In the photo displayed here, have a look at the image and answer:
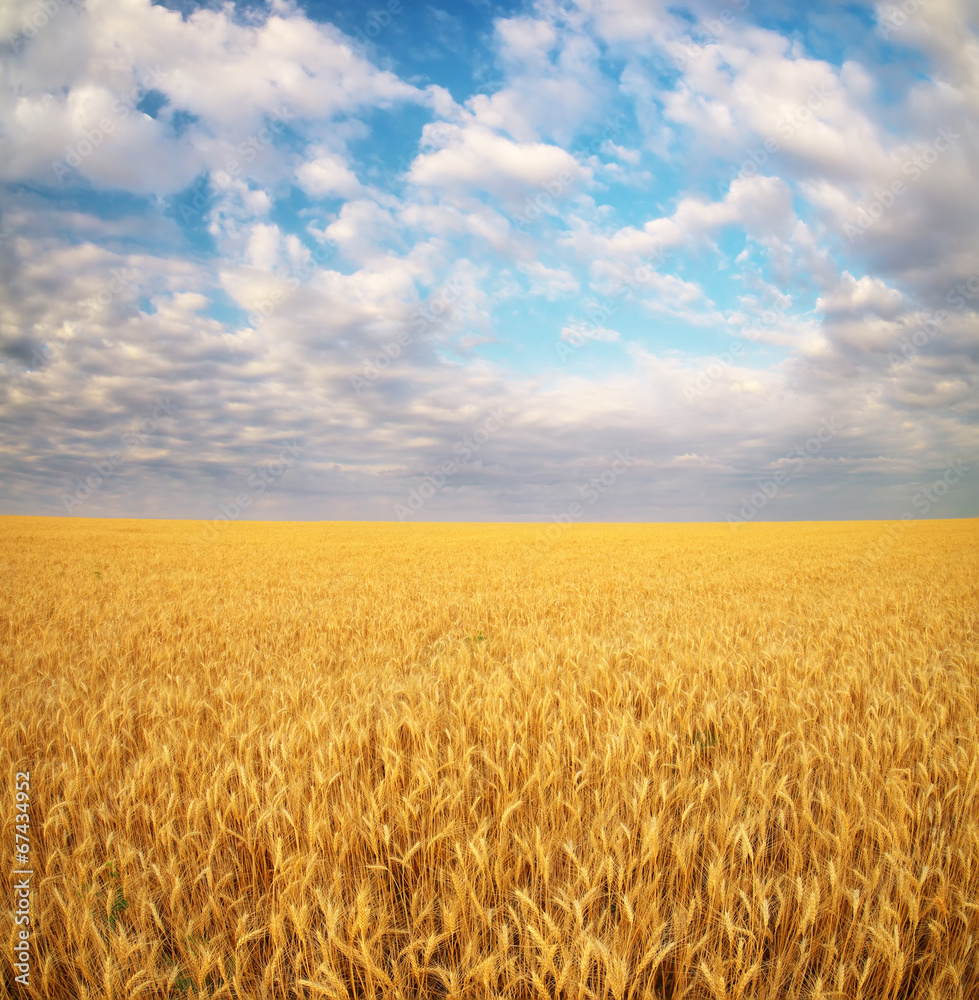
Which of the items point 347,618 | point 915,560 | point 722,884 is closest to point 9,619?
point 347,618

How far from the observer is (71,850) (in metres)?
2.54

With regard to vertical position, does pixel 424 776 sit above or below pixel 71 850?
above

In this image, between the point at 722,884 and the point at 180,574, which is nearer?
the point at 722,884

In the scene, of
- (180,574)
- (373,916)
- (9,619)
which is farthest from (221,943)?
(180,574)

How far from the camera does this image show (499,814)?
9.05ft


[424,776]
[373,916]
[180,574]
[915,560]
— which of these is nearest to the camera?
[373,916]

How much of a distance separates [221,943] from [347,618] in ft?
19.3

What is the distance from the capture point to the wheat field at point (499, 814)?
185 centimetres

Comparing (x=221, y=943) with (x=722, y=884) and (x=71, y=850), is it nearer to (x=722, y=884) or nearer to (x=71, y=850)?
(x=71, y=850)

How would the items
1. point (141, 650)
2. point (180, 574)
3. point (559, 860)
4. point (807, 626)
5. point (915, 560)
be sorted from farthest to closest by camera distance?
point (915, 560)
point (180, 574)
point (807, 626)
point (141, 650)
point (559, 860)

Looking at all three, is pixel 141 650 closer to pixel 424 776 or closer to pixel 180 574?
pixel 424 776

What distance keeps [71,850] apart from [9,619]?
7198 millimetres

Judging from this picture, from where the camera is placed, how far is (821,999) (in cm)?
162

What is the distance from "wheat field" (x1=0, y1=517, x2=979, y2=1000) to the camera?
6.07ft
